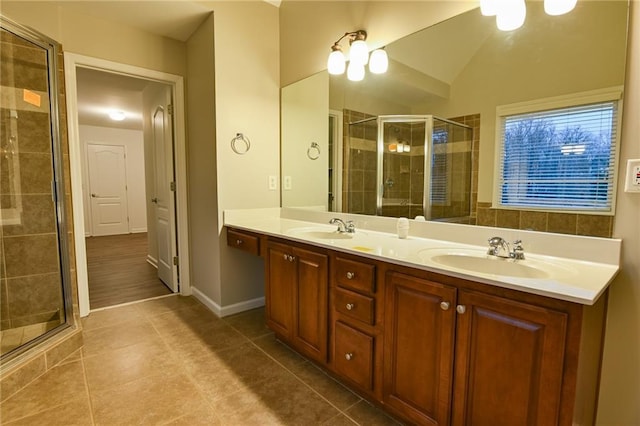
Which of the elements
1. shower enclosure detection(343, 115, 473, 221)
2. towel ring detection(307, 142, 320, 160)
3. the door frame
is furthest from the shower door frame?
the door frame

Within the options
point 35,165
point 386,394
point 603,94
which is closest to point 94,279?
point 35,165

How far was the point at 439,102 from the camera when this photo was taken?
174 cm

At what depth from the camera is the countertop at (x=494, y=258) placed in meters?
0.97

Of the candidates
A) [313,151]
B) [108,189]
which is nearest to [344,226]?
[313,151]

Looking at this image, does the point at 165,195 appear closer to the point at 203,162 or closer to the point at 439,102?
the point at 203,162

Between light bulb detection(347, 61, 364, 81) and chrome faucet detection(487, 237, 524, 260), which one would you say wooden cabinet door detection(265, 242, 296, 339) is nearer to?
chrome faucet detection(487, 237, 524, 260)

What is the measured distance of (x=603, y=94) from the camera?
1220 mm

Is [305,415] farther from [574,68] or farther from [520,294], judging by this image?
[574,68]

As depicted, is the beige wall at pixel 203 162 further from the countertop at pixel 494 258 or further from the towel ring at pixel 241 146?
the countertop at pixel 494 258

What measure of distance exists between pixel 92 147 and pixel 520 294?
7.60 meters

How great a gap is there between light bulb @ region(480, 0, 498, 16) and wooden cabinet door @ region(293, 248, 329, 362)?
1381mm

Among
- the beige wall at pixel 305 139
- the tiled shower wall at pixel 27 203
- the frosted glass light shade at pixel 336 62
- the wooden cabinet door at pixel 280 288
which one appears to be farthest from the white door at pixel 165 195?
the frosted glass light shade at pixel 336 62

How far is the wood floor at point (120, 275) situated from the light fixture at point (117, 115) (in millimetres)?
2176

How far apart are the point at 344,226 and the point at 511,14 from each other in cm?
139
